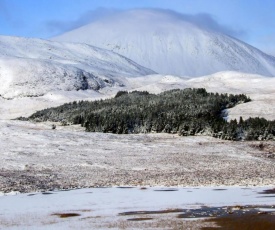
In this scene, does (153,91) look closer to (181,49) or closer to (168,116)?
(168,116)

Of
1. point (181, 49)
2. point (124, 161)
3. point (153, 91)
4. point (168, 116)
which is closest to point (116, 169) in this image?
point (124, 161)

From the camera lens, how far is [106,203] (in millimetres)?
10727

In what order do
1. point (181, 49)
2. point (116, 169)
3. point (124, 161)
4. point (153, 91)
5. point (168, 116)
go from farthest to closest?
point (181, 49)
point (153, 91)
point (168, 116)
point (124, 161)
point (116, 169)

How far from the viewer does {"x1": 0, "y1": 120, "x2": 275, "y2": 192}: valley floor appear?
14.2m

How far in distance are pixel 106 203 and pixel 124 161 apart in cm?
742

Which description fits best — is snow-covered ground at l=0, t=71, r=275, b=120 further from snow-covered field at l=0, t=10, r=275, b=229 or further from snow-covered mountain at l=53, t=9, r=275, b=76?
snow-covered mountain at l=53, t=9, r=275, b=76

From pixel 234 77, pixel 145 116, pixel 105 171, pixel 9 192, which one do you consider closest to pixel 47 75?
pixel 234 77

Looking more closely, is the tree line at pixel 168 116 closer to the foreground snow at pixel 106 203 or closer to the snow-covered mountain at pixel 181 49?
the foreground snow at pixel 106 203

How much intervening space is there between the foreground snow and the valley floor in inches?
47.9

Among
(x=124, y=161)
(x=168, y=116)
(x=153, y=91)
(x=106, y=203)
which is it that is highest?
(x=153, y=91)

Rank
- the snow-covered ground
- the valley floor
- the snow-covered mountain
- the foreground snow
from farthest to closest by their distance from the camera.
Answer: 1. the snow-covered mountain
2. the snow-covered ground
3. the valley floor
4. the foreground snow

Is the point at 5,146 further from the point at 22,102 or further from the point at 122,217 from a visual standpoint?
the point at 22,102

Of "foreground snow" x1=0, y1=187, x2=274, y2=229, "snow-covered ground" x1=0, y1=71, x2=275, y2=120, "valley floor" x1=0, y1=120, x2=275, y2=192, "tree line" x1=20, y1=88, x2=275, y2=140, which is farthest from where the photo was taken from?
"snow-covered ground" x1=0, y1=71, x2=275, y2=120

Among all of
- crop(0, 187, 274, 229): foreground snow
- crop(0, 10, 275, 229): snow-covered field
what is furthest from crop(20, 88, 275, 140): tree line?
crop(0, 187, 274, 229): foreground snow
